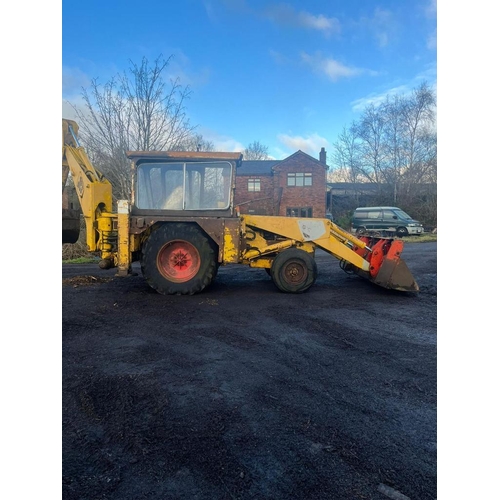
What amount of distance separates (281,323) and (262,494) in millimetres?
2523

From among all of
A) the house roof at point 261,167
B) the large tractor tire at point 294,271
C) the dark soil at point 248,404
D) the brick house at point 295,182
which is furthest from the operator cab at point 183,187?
the brick house at point 295,182

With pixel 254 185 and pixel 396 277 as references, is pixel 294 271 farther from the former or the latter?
pixel 254 185

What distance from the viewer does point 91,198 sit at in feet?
17.9

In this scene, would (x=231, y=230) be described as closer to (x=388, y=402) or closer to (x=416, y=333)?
(x=416, y=333)

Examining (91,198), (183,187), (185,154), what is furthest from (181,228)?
(91,198)

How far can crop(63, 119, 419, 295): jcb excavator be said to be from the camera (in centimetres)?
534

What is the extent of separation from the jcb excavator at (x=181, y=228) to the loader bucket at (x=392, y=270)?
0.6 inches

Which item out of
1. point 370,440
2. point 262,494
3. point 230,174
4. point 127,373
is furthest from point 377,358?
point 230,174

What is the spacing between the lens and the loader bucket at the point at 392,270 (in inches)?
211

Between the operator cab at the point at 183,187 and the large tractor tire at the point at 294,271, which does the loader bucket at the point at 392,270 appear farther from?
the operator cab at the point at 183,187

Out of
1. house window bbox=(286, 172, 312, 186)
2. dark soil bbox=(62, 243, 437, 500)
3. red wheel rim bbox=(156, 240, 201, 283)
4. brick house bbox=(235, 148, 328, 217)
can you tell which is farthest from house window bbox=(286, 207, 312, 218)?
dark soil bbox=(62, 243, 437, 500)

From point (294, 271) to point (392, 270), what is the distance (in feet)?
5.18

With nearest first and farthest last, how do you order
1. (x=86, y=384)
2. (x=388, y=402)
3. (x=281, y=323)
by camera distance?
(x=388, y=402)
(x=86, y=384)
(x=281, y=323)

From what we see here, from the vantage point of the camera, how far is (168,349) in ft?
10.4
